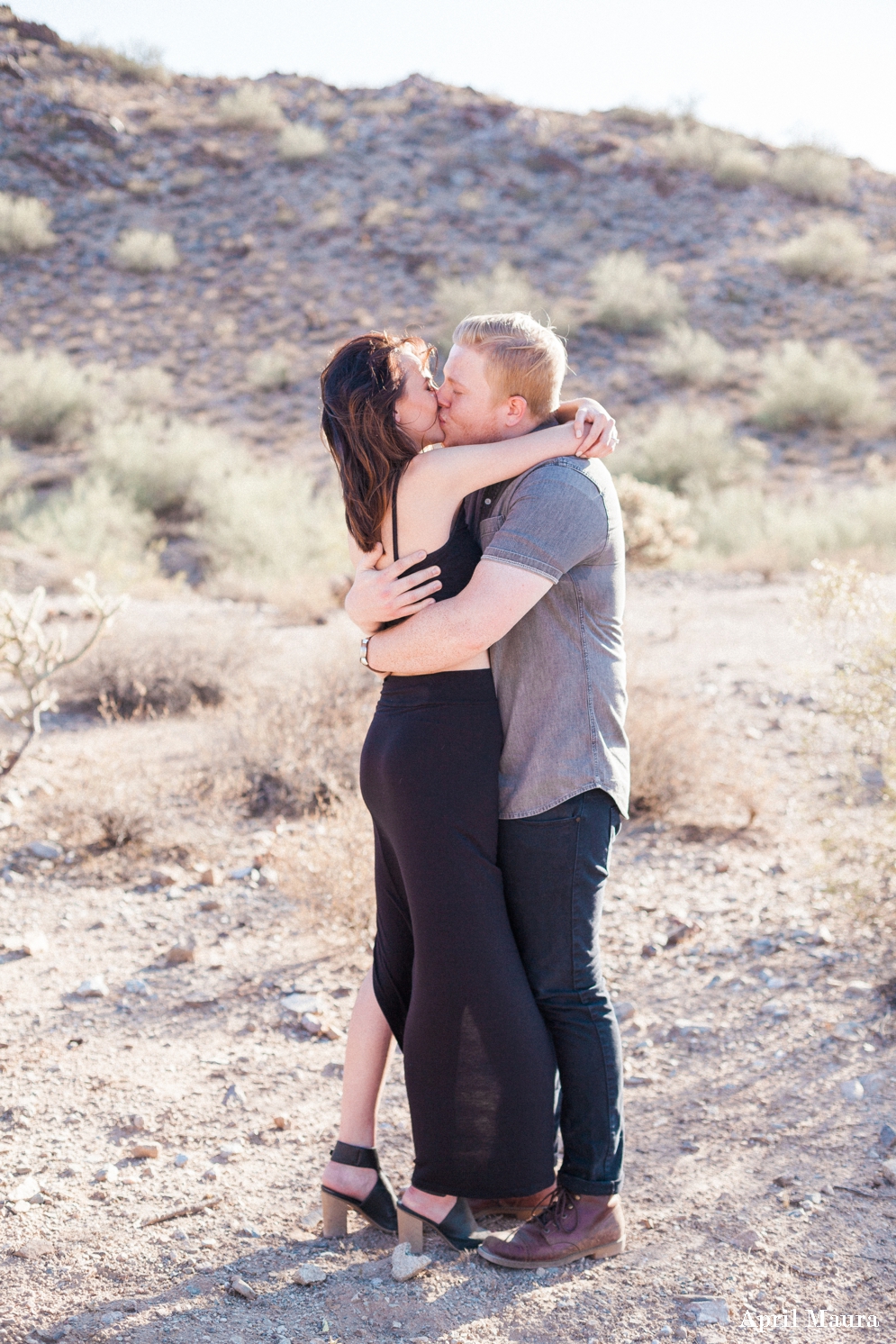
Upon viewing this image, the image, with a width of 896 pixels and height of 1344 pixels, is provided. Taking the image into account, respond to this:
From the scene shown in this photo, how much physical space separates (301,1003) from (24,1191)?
119cm

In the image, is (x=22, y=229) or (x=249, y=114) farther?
(x=249, y=114)

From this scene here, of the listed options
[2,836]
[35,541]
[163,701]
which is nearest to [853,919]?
[2,836]

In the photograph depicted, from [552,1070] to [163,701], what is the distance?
5.10 metres

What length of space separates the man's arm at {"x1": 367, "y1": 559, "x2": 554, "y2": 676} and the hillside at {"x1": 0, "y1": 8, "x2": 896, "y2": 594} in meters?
14.1

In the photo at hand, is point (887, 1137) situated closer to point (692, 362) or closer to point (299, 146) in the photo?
point (692, 362)

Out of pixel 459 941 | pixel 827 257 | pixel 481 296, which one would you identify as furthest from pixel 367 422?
pixel 827 257

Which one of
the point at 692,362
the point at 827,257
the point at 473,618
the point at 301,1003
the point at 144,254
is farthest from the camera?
the point at 827,257

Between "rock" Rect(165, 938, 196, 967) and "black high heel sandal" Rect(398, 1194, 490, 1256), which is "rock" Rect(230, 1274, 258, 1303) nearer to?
"black high heel sandal" Rect(398, 1194, 490, 1256)

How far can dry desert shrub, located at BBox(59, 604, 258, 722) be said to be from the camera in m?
6.78

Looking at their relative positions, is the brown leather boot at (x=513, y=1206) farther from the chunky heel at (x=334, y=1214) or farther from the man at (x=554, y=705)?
the chunky heel at (x=334, y=1214)

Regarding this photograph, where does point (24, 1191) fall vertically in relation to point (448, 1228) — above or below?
below

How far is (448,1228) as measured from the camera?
231 cm

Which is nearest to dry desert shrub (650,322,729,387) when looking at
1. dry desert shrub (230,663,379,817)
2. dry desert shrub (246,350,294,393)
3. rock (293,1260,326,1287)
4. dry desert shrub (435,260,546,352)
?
dry desert shrub (435,260,546,352)

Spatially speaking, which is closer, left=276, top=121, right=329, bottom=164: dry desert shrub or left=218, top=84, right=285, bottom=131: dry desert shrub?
left=276, top=121, right=329, bottom=164: dry desert shrub
